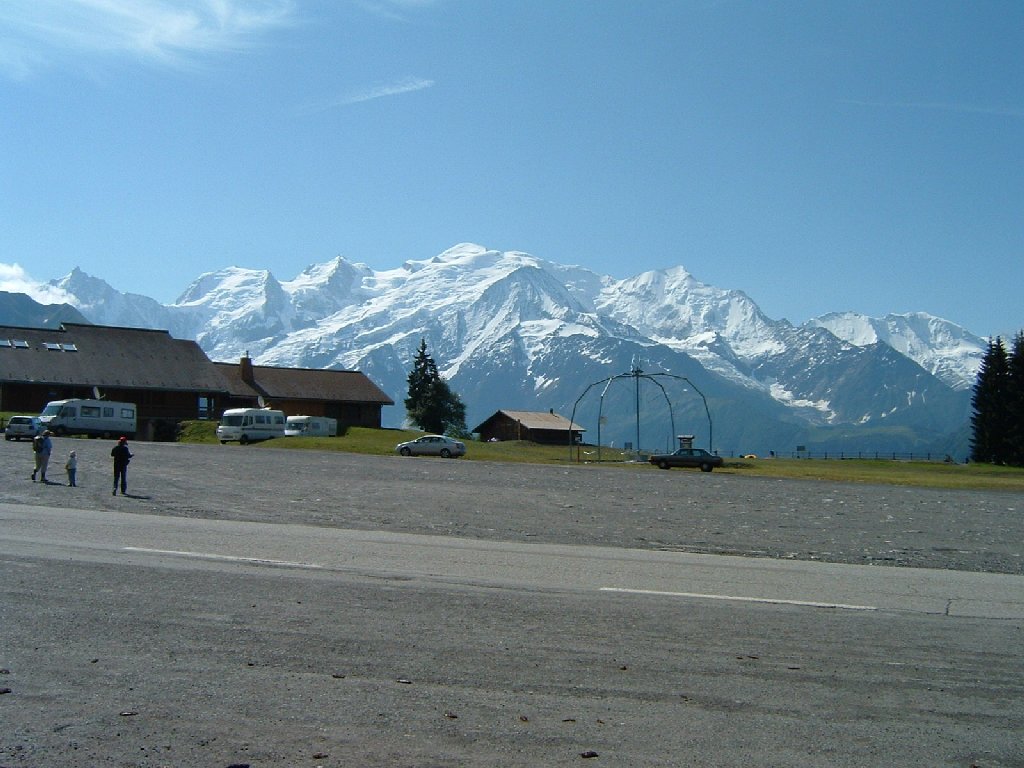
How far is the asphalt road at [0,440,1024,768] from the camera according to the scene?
7.21 m

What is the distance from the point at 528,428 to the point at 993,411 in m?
53.6

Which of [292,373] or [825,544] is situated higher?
[292,373]

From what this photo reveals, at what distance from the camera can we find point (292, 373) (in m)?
108

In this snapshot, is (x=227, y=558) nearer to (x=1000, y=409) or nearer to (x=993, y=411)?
(x=1000, y=409)

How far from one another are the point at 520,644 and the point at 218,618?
323 centimetres

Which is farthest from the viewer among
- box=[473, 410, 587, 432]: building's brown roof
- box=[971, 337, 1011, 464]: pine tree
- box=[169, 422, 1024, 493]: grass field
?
box=[473, 410, 587, 432]: building's brown roof

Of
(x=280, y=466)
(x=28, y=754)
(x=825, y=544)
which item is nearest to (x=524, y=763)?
(x=28, y=754)

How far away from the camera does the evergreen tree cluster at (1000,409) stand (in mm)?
101438

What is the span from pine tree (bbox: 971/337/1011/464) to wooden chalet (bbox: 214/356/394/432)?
62361 millimetres

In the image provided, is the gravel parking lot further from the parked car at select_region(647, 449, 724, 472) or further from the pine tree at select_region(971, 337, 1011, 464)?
the pine tree at select_region(971, 337, 1011, 464)

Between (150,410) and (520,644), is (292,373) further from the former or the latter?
(520,644)

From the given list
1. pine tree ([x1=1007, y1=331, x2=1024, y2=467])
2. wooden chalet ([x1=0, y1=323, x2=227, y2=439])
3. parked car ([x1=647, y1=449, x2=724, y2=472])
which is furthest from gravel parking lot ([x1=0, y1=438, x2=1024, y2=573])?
pine tree ([x1=1007, y1=331, x2=1024, y2=467])

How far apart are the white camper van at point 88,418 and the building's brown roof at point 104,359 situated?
62.7 ft

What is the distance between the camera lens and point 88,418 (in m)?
62.9
